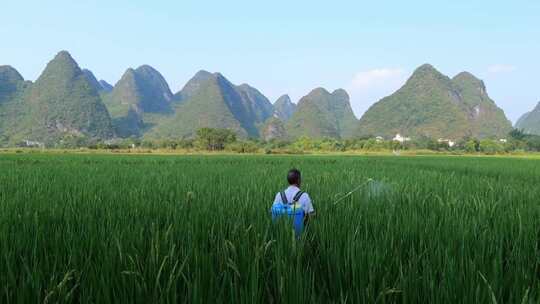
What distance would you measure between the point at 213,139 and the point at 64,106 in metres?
59.1

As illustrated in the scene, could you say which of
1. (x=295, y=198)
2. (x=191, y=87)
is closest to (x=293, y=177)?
(x=295, y=198)

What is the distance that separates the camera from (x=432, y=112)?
101 m

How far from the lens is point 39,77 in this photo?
95500 mm

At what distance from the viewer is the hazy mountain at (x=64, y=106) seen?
8969 cm

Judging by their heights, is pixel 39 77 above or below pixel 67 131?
above

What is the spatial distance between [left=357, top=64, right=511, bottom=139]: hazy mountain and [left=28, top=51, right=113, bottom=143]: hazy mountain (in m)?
67.8

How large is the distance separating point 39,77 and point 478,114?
4615 inches

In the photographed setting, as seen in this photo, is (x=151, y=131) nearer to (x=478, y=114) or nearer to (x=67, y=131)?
(x=67, y=131)

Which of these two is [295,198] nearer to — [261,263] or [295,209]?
[295,209]

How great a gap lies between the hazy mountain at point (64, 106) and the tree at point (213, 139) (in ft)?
168

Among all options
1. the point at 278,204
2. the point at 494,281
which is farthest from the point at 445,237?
the point at 278,204

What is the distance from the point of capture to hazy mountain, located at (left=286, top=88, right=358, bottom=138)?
111000 mm

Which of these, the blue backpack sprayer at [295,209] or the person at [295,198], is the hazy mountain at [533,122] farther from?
the blue backpack sprayer at [295,209]

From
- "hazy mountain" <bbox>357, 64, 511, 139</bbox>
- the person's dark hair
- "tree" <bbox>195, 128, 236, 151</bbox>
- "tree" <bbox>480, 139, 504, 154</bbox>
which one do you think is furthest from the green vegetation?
the person's dark hair
